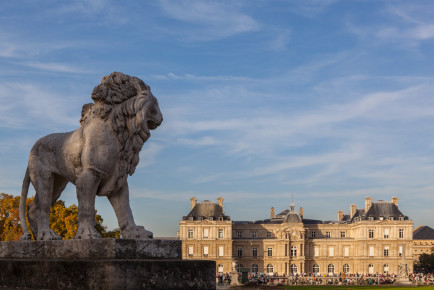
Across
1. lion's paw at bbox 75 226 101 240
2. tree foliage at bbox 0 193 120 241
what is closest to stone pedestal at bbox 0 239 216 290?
lion's paw at bbox 75 226 101 240

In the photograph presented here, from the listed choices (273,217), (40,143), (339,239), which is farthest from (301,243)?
(40,143)

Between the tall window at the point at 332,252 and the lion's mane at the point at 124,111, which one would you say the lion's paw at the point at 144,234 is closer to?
the lion's mane at the point at 124,111

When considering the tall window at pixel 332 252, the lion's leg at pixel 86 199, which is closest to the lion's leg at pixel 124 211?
the lion's leg at pixel 86 199

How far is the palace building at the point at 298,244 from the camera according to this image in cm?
8669

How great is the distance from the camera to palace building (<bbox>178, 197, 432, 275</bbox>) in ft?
284

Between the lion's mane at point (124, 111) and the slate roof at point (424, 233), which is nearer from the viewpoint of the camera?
the lion's mane at point (124, 111)

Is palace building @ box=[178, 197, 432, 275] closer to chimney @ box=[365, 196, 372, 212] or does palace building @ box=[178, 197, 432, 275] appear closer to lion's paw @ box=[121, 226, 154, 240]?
chimney @ box=[365, 196, 372, 212]

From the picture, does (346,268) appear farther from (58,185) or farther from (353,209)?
(58,185)

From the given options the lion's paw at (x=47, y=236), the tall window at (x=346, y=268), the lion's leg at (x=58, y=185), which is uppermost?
the lion's leg at (x=58, y=185)

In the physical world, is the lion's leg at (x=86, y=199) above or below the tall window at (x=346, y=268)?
above

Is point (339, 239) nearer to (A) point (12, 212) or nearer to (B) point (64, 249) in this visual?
(A) point (12, 212)

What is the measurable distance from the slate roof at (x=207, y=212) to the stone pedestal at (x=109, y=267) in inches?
3260

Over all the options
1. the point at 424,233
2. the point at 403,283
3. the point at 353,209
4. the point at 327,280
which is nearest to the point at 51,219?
the point at 403,283

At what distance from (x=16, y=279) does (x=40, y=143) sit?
4.63 feet
